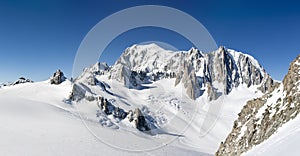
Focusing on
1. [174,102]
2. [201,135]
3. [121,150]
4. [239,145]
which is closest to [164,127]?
[201,135]

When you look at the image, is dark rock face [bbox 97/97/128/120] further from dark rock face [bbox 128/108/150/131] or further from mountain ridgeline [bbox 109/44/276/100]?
mountain ridgeline [bbox 109/44/276/100]

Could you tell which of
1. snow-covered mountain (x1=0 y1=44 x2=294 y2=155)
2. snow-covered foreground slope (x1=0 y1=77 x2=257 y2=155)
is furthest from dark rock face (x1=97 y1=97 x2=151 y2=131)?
snow-covered foreground slope (x1=0 y1=77 x2=257 y2=155)

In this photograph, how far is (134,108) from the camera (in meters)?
94.4

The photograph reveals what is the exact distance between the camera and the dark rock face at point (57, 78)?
3199 inches

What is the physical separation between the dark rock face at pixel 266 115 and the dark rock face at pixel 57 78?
70962 mm

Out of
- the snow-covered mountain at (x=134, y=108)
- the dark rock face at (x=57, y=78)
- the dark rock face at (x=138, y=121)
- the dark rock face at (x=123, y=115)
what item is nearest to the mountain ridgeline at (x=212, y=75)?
the snow-covered mountain at (x=134, y=108)

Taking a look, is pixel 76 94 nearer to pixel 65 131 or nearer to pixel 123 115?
pixel 123 115

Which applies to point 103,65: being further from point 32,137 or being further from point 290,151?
point 290,151

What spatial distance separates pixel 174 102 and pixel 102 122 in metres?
69.8

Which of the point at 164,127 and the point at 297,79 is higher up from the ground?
the point at 164,127

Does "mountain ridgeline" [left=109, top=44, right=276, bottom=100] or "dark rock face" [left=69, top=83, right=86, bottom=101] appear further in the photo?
"mountain ridgeline" [left=109, top=44, right=276, bottom=100]

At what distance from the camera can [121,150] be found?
35.4 meters

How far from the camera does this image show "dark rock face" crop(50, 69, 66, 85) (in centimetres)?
8125

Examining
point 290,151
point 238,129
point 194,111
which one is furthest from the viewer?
point 194,111
